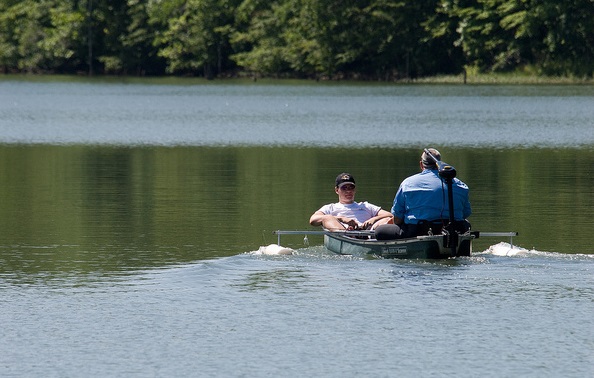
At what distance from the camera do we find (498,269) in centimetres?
1836

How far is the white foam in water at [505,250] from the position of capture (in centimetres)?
1941

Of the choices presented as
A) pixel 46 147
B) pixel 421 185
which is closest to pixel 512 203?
pixel 421 185

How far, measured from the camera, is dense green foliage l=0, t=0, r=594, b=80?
105 m

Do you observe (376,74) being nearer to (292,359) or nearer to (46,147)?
(46,147)

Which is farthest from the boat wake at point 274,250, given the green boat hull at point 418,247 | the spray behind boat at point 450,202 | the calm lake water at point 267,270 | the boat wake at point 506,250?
the boat wake at point 506,250

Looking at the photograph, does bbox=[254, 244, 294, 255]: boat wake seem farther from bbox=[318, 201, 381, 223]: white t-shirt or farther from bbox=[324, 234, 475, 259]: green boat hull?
bbox=[318, 201, 381, 223]: white t-shirt

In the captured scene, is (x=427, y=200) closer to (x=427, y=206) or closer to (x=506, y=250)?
(x=427, y=206)

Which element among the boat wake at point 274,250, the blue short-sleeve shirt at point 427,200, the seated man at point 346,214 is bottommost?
the boat wake at point 274,250

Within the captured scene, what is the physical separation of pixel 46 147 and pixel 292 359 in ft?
106

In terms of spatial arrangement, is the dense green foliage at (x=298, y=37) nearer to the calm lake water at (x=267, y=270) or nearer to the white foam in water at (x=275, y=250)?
the calm lake water at (x=267, y=270)

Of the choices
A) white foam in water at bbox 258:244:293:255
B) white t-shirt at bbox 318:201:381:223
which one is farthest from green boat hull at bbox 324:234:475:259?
white t-shirt at bbox 318:201:381:223

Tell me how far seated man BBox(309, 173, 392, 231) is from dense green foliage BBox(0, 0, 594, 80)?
82.9 metres

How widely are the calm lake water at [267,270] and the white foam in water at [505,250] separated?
0.12 meters

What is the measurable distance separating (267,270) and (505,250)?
133 inches
